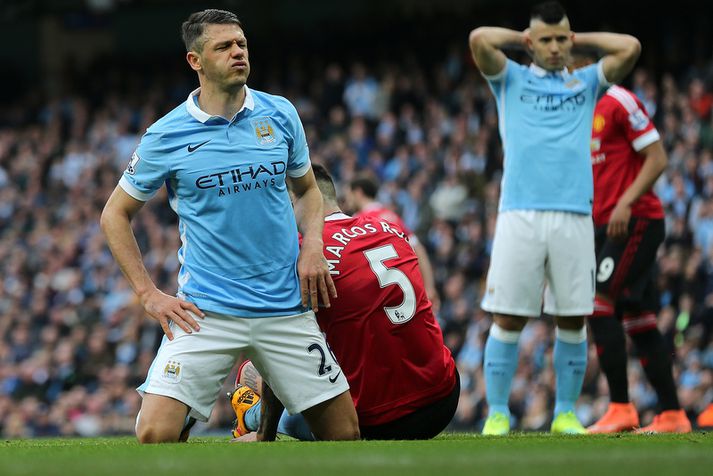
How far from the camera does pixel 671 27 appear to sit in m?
17.8

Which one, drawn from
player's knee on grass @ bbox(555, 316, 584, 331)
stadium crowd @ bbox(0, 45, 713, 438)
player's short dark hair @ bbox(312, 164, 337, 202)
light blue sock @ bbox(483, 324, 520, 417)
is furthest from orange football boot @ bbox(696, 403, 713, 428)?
player's short dark hair @ bbox(312, 164, 337, 202)

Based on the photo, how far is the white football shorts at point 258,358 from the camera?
6426 millimetres

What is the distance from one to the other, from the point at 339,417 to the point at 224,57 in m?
1.85

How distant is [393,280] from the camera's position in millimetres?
6734

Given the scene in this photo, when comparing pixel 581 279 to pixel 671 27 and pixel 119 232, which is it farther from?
pixel 671 27

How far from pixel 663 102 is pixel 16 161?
12.9 m

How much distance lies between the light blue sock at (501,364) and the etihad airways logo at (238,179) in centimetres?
190

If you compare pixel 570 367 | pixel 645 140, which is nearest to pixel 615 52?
pixel 645 140

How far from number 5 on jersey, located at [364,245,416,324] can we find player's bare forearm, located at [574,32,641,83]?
1.86 m

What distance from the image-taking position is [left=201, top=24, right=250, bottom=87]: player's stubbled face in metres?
6.59

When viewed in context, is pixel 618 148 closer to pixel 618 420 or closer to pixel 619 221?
pixel 619 221

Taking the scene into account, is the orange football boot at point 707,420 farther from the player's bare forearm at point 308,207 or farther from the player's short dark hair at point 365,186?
the player's bare forearm at point 308,207

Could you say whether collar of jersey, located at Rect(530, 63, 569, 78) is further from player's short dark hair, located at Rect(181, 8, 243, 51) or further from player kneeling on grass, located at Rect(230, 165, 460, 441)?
player's short dark hair, located at Rect(181, 8, 243, 51)

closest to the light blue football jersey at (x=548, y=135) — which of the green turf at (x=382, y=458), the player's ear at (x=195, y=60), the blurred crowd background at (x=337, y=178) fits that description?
the green turf at (x=382, y=458)
